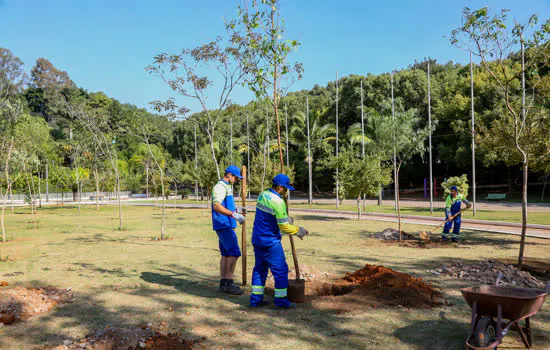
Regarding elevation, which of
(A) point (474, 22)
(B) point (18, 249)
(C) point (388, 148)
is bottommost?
(B) point (18, 249)

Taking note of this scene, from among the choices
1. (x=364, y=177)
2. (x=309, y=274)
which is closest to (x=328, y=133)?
(x=364, y=177)

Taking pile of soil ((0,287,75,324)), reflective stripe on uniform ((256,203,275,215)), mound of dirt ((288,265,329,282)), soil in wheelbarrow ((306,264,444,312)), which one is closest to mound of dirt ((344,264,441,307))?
soil in wheelbarrow ((306,264,444,312))

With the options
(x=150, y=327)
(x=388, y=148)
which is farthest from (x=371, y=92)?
(x=150, y=327)

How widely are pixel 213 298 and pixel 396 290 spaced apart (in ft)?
10.1

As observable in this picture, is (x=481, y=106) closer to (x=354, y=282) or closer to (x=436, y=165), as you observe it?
(x=436, y=165)

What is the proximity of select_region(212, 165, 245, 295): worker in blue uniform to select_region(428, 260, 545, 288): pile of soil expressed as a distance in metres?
4.52

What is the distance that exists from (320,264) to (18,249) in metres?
9.72

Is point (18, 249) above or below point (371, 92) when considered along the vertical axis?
below

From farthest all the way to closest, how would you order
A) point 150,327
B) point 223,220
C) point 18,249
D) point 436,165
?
point 436,165 < point 18,249 < point 223,220 < point 150,327

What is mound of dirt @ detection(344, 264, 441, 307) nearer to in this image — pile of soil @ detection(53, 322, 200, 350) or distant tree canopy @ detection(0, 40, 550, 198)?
pile of soil @ detection(53, 322, 200, 350)

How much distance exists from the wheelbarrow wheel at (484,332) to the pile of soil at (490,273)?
123 inches

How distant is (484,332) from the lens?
14.7ft

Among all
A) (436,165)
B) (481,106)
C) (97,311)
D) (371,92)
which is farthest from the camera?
(436,165)

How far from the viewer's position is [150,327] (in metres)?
5.35
